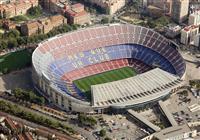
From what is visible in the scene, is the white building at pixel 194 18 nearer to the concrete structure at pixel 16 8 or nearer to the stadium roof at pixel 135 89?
the stadium roof at pixel 135 89

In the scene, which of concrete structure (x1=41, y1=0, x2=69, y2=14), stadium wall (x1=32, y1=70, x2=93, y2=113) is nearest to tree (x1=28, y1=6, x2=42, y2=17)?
concrete structure (x1=41, y1=0, x2=69, y2=14)

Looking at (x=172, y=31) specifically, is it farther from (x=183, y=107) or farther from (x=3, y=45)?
(x=3, y=45)

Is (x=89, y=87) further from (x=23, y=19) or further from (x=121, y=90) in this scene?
(x=23, y=19)

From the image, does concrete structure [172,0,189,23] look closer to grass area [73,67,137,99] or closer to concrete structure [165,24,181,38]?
concrete structure [165,24,181,38]

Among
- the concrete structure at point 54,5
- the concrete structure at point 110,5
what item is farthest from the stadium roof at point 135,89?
the concrete structure at point 54,5

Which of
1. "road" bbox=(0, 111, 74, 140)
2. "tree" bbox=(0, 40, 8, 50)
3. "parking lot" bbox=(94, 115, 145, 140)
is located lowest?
"parking lot" bbox=(94, 115, 145, 140)

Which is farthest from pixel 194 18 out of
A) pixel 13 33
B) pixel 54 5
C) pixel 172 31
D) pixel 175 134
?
pixel 175 134
